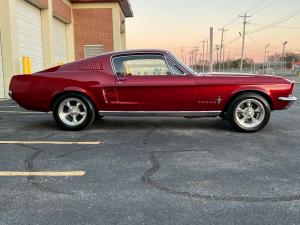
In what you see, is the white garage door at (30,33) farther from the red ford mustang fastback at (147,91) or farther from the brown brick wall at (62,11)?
the red ford mustang fastback at (147,91)

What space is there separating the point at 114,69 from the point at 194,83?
152 centimetres

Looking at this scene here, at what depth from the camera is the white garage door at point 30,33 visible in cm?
1427

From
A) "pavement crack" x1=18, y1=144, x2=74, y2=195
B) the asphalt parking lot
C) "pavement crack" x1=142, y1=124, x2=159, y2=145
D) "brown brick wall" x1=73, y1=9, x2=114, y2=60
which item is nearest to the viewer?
the asphalt parking lot

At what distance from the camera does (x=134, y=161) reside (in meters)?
4.39

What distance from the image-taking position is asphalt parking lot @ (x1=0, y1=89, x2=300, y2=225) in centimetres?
290

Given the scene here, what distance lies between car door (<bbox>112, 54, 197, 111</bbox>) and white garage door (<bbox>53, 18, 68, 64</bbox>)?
15097mm

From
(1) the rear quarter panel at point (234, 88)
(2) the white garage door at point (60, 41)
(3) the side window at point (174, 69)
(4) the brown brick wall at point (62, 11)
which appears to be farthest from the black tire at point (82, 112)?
(2) the white garage door at point (60, 41)

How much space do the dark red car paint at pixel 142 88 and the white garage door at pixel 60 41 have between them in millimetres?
14575

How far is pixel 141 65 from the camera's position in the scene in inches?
247

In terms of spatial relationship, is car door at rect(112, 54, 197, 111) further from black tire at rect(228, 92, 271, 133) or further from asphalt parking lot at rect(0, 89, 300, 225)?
black tire at rect(228, 92, 271, 133)

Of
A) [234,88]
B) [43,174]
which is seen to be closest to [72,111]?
[43,174]

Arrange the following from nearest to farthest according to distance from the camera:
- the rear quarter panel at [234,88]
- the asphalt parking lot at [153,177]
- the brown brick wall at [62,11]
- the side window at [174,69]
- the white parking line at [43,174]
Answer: the asphalt parking lot at [153,177], the white parking line at [43,174], the rear quarter panel at [234,88], the side window at [174,69], the brown brick wall at [62,11]

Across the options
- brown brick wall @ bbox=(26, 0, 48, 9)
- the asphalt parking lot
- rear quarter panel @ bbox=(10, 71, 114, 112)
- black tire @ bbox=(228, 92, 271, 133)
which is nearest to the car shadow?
the asphalt parking lot

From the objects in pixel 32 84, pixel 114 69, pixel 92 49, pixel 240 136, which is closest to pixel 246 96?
pixel 240 136
